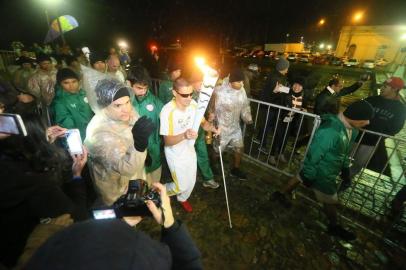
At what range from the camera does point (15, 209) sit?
1.39 m

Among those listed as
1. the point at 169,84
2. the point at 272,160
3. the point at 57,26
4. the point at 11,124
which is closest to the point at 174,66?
the point at 169,84

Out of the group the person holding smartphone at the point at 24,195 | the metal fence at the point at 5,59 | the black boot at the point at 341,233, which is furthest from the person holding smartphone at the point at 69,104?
the metal fence at the point at 5,59

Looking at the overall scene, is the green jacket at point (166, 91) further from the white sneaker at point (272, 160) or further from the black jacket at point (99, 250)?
the black jacket at point (99, 250)

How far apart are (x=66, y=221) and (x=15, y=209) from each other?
0.32 meters

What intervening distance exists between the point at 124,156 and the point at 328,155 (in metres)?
2.78

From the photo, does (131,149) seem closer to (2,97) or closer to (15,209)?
(15,209)

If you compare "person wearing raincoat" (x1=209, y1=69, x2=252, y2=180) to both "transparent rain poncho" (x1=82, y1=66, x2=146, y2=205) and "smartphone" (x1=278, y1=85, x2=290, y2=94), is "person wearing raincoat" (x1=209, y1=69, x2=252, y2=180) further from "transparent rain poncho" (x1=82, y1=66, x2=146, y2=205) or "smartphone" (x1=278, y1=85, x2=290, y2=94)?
"transparent rain poncho" (x1=82, y1=66, x2=146, y2=205)

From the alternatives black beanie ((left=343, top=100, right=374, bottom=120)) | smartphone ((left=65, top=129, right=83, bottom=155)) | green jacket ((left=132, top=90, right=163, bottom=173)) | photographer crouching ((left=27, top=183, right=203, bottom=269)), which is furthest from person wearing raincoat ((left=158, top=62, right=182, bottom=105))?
photographer crouching ((left=27, top=183, right=203, bottom=269))

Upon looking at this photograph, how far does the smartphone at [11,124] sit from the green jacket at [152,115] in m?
2.23

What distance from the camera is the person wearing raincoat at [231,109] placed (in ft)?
14.5

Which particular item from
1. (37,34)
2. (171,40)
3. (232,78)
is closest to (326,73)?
(171,40)

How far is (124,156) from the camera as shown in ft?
7.66

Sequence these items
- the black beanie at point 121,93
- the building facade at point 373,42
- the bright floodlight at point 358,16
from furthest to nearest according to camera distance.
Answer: the bright floodlight at point 358,16 < the building facade at point 373,42 < the black beanie at point 121,93

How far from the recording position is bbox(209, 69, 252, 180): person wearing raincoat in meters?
4.41
